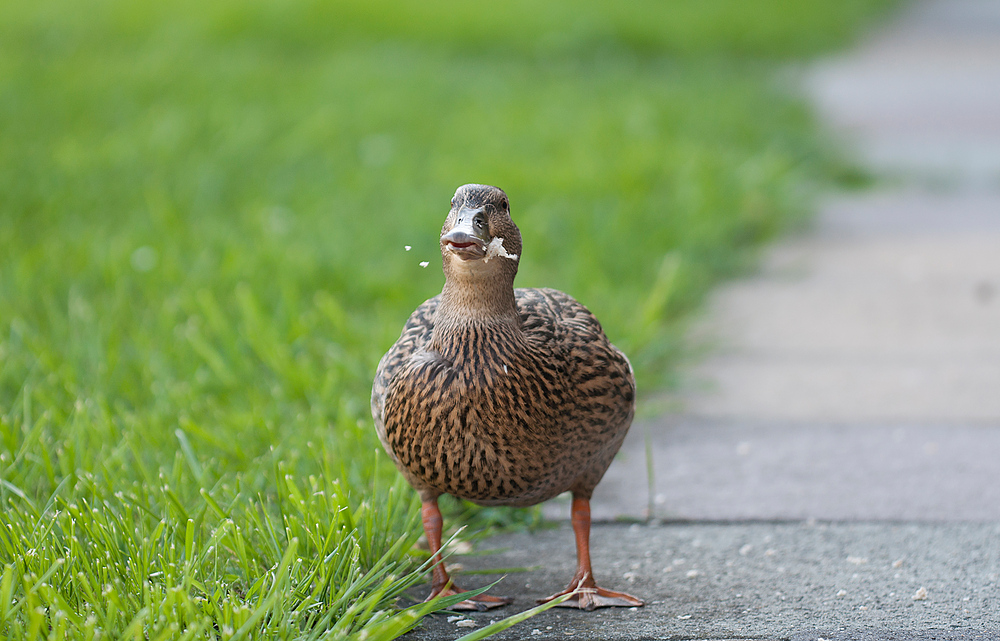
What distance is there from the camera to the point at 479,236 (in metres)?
2.33

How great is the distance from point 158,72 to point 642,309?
5.88m

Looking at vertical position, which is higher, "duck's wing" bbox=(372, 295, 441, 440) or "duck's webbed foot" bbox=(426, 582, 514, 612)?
"duck's wing" bbox=(372, 295, 441, 440)

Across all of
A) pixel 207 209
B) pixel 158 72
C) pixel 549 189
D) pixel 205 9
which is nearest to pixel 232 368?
pixel 207 209

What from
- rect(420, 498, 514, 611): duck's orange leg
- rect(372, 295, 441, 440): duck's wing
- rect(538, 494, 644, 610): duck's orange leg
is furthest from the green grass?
rect(538, 494, 644, 610): duck's orange leg

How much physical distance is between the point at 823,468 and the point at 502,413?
1.49 metres

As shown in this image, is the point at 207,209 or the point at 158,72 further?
the point at 158,72

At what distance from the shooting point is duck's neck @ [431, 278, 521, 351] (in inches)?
99.0

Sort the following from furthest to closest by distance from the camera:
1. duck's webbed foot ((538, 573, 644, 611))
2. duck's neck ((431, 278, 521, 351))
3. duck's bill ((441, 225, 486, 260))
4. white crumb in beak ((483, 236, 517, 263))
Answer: duck's webbed foot ((538, 573, 644, 611)) → duck's neck ((431, 278, 521, 351)) → white crumb in beak ((483, 236, 517, 263)) → duck's bill ((441, 225, 486, 260))

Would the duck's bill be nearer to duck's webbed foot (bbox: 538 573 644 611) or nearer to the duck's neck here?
the duck's neck

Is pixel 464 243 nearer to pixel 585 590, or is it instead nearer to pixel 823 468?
pixel 585 590

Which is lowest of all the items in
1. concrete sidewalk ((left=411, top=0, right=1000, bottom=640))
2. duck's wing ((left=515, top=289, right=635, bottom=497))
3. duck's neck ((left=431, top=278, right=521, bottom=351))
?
concrete sidewalk ((left=411, top=0, right=1000, bottom=640))

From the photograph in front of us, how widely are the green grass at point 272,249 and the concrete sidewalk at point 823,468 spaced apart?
0.34 metres

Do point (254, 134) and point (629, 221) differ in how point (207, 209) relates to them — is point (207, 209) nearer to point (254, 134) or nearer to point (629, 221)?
point (254, 134)

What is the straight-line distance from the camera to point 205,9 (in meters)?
12.6
